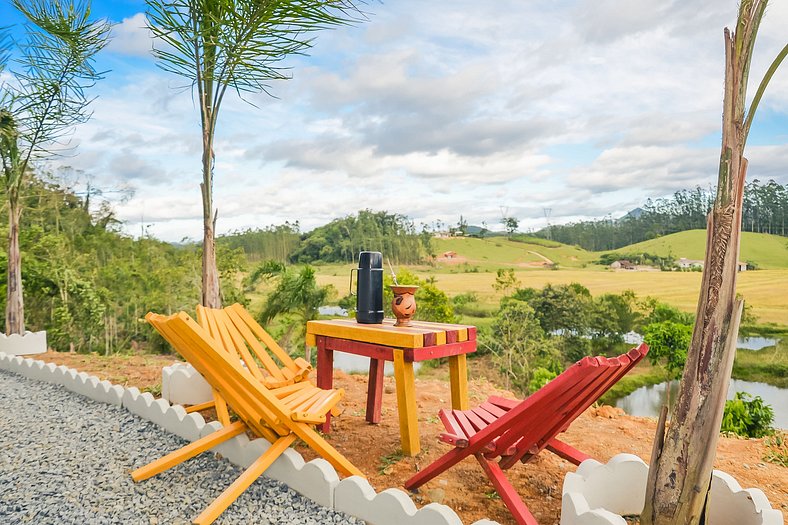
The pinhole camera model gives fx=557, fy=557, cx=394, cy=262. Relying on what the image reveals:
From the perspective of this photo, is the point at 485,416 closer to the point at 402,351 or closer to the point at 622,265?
the point at 402,351

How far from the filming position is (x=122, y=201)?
1478 cm

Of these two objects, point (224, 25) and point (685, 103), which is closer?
point (224, 25)

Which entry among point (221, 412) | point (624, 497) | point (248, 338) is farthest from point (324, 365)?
point (624, 497)

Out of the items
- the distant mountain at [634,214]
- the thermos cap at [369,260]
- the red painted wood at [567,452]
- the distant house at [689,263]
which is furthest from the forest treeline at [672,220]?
the red painted wood at [567,452]

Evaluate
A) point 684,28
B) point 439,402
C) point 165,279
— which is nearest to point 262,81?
point 439,402

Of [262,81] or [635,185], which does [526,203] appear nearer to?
[635,185]

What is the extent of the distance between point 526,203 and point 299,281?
19.3 ft

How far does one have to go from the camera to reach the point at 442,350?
10.7 feet

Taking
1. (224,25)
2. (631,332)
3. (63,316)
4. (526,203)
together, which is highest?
(224,25)

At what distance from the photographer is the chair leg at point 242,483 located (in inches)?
96.9

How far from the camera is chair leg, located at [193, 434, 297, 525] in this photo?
8.07ft

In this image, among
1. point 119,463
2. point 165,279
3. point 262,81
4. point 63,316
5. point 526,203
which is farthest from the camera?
point 165,279

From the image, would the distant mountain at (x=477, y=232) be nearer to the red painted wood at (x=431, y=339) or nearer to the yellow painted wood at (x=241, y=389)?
the red painted wood at (x=431, y=339)

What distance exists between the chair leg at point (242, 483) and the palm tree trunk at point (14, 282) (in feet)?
20.8
